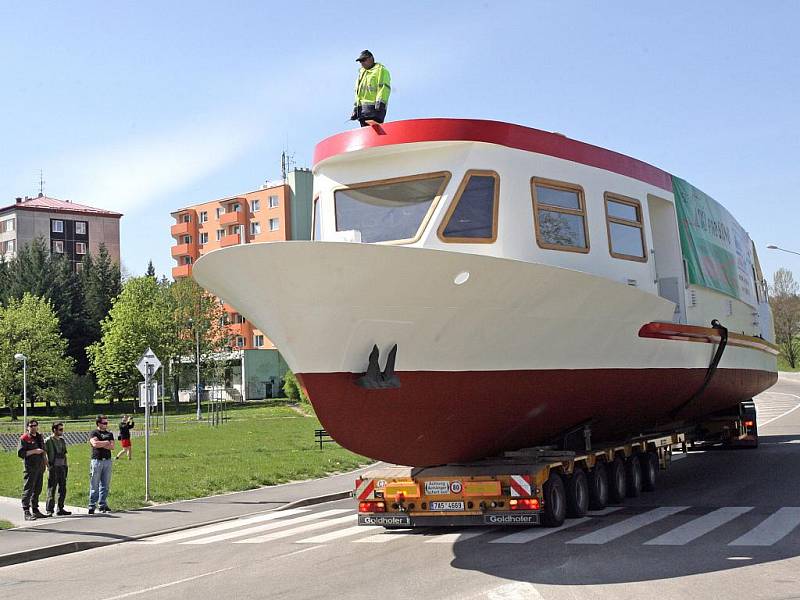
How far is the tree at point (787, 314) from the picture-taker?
84738 mm

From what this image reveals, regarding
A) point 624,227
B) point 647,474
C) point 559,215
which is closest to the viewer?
point 559,215

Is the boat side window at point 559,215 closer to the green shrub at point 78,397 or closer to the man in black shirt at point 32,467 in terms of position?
the man in black shirt at point 32,467

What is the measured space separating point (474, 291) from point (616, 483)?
5.59 metres

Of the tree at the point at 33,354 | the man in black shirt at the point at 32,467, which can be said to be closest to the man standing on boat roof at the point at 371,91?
the man in black shirt at the point at 32,467

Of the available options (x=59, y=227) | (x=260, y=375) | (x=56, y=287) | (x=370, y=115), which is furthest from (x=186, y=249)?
(x=370, y=115)

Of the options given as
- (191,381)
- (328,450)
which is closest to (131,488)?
(328,450)

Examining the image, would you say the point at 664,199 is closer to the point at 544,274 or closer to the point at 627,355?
the point at 627,355

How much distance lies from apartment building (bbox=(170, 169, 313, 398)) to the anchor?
74.0 meters

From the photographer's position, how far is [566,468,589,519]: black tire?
42.7ft

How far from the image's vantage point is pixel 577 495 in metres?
13.1

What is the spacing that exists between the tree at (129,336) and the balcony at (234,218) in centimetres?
1389

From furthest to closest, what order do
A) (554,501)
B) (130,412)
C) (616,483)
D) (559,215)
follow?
1. (130,412)
2. (616,483)
3. (559,215)
4. (554,501)

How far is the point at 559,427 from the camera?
1317 cm

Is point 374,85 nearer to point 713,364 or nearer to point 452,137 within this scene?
point 452,137
